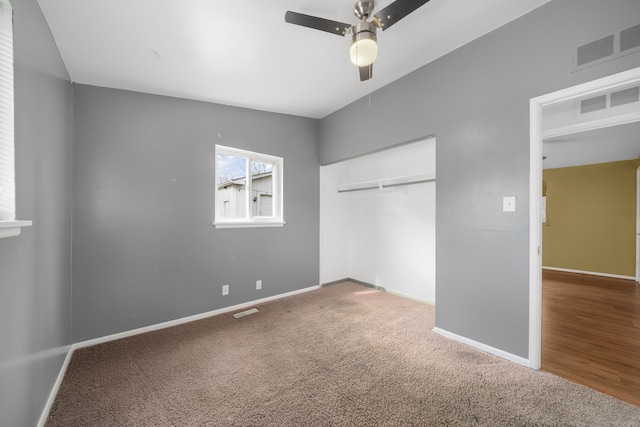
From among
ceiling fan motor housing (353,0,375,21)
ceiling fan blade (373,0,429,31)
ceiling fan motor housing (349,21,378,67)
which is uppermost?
ceiling fan motor housing (353,0,375,21)

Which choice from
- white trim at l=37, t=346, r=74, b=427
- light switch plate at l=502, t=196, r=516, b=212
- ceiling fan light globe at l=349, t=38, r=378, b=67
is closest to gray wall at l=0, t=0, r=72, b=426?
white trim at l=37, t=346, r=74, b=427

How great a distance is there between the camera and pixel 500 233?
2146 mm

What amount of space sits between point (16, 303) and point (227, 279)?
211cm

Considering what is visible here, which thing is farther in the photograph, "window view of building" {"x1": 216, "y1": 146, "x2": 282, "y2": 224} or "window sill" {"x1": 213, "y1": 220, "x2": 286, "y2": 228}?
"window view of building" {"x1": 216, "y1": 146, "x2": 282, "y2": 224}

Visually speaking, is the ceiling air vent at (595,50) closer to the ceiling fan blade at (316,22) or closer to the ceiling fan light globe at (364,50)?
the ceiling fan light globe at (364,50)

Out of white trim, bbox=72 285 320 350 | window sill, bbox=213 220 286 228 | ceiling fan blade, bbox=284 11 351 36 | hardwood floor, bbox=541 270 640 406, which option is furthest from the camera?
window sill, bbox=213 220 286 228

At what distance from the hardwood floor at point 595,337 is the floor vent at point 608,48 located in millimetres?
2214

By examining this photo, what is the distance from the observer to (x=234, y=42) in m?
2.15

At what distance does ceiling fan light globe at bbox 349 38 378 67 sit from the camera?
1.57 m

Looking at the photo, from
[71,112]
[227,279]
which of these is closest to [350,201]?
[227,279]

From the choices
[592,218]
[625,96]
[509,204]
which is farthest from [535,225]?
[592,218]

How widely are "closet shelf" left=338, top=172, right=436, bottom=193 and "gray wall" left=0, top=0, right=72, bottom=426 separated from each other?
11.4 ft

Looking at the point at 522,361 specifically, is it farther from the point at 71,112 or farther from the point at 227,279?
the point at 71,112

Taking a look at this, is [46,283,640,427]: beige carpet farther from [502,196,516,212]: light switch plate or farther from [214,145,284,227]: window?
[214,145,284,227]: window
